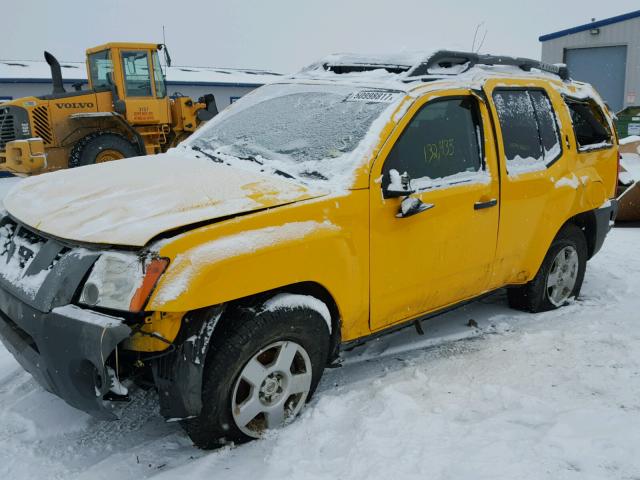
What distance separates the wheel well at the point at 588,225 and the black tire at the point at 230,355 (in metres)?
2.94

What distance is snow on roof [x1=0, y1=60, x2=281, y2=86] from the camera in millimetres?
18688

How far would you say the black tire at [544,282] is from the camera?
4648 mm

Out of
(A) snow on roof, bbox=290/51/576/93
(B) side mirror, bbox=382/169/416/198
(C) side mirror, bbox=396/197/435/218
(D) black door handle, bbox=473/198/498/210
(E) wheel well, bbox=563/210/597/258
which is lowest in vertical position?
(E) wheel well, bbox=563/210/597/258

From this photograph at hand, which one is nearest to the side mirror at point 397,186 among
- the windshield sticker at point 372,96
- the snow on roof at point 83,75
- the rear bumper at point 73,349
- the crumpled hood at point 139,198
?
the crumpled hood at point 139,198

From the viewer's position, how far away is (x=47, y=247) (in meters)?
2.79

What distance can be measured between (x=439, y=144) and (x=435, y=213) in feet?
1.52

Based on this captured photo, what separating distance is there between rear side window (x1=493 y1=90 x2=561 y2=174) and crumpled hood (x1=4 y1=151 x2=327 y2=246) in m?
1.73

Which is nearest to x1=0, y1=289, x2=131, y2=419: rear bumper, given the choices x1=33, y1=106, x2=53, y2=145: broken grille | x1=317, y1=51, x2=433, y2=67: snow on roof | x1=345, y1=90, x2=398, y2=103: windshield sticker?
x1=345, y1=90, x2=398, y2=103: windshield sticker

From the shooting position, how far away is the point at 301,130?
366 centimetres

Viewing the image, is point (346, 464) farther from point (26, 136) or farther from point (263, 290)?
point (26, 136)

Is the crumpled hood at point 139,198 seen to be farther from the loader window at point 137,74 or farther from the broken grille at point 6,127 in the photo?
the loader window at point 137,74

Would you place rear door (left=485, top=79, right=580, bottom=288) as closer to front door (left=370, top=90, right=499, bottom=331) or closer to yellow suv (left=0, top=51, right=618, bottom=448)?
yellow suv (left=0, top=51, right=618, bottom=448)

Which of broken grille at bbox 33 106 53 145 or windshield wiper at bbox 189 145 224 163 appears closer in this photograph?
windshield wiper at bbox 189 145 224 163

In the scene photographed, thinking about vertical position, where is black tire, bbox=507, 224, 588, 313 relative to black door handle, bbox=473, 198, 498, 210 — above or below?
below
